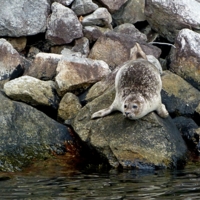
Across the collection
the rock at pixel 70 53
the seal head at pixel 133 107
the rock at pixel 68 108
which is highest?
the rock at pixel 70 53

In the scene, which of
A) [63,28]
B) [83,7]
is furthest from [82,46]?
[83,7]

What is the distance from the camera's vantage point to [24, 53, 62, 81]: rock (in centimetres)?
1266

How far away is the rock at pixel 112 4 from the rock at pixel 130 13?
0.87 feet

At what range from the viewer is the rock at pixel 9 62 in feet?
42.1

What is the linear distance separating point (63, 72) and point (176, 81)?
2.21 metres

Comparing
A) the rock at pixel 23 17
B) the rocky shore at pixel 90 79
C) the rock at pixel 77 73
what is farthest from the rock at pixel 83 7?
the rock at pixel 77 73

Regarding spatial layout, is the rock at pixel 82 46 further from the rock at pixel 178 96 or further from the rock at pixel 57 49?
the rock at pixel 178 96

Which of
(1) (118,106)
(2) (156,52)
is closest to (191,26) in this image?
(2) (156,52)

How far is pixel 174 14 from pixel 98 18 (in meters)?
1.77

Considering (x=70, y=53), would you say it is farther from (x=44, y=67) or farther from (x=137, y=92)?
(x=137, y=92)

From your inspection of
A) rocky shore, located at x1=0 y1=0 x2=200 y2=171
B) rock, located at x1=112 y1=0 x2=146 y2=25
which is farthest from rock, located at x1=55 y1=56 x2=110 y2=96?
rock, located at x1=112 y1=0 x2=146 y2=25

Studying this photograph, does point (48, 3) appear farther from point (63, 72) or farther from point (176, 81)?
point (176, 81)

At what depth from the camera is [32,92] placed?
38.3ft

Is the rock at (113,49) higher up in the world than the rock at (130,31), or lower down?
lower down
